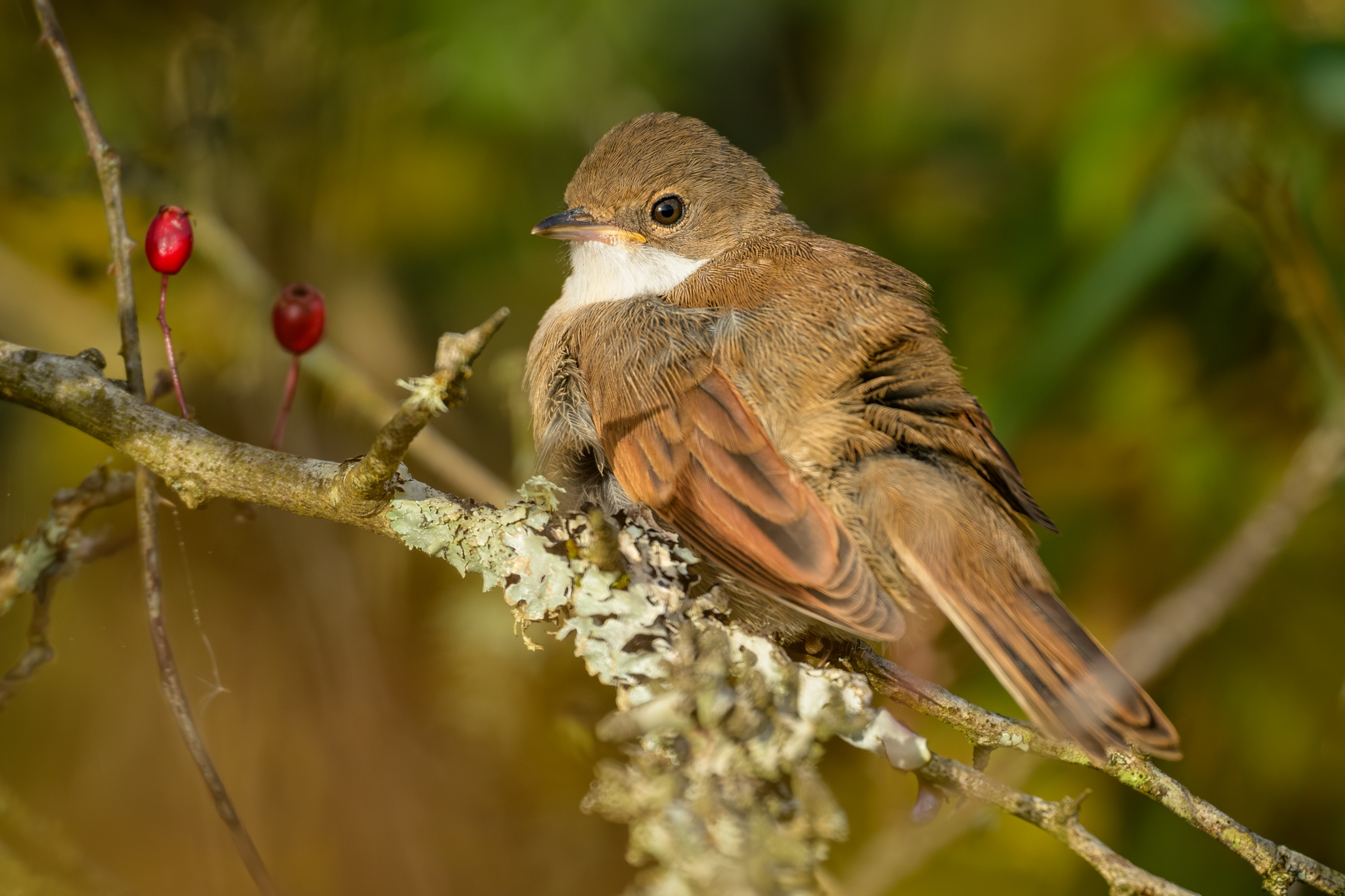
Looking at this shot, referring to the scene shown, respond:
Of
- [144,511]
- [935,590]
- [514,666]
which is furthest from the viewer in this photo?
[514,666]

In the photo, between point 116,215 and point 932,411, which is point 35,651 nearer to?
point 116,215

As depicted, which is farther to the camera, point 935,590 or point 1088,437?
point 1088,437

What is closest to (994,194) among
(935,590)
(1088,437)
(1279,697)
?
(1088,437)

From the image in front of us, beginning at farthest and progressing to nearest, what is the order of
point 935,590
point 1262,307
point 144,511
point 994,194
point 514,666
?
point 994,194
point 1262,307
point 514,666
point 935,590
point 144,511

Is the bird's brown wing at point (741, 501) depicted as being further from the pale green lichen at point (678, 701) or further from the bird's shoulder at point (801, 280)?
the bird's shoulder at point (801, 280)

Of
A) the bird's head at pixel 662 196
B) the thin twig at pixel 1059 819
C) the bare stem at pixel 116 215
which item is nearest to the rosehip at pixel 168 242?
the bare stem at pixel 116 215

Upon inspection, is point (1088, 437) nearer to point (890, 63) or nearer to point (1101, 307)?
point (1101, 307)
